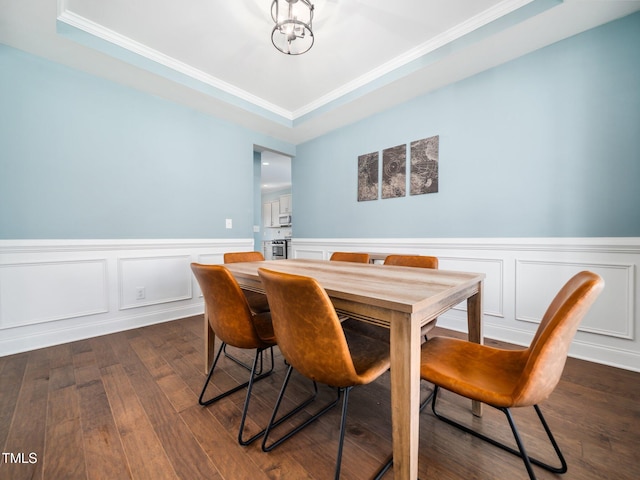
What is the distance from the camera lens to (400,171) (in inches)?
116

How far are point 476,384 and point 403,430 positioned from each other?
292 mm

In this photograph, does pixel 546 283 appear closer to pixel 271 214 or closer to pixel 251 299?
pixel 251 299

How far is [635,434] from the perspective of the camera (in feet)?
3.88

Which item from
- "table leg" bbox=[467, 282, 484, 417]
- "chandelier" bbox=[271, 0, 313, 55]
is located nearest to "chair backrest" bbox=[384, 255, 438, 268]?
"table leg" bbox=[467, 282, 484, 417]

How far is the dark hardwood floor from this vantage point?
3.33 ft

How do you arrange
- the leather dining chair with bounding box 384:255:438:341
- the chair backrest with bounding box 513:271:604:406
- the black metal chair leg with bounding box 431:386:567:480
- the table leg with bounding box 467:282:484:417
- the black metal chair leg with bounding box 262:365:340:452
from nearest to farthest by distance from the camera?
the chair backrest with bounding box 513:271:604:406 → the black metal chair leg with bounding box 431:386:567:480 → the black metal chair leg with bounding box 262:365:340:452 → the table leg with bounding box 467:282:484:417 → the leather dining chair with bounding box 384:255:438:341

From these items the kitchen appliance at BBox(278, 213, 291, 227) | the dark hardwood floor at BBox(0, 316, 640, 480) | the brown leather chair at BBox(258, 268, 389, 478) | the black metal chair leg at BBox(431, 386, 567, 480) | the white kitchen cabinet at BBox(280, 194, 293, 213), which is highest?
the white kitchen cabinet at BBox(280, 194, 293, 213)

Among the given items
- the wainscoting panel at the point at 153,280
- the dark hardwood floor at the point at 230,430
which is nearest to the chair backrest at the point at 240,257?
the dark hardwood floor at the point at 230,430

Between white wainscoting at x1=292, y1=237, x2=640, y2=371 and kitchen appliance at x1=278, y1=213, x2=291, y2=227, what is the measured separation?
5.46m

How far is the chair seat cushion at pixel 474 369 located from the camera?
2.69 feet

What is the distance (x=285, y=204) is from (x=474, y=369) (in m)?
7.54

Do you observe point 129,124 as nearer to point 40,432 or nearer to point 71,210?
point 71,210

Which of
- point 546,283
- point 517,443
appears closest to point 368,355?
point 517,443

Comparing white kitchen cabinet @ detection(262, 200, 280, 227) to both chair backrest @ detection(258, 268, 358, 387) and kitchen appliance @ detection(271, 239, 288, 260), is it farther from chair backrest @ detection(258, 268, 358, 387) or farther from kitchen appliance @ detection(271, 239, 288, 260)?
chair backrest @ detection(258, 268, 358, 387)
